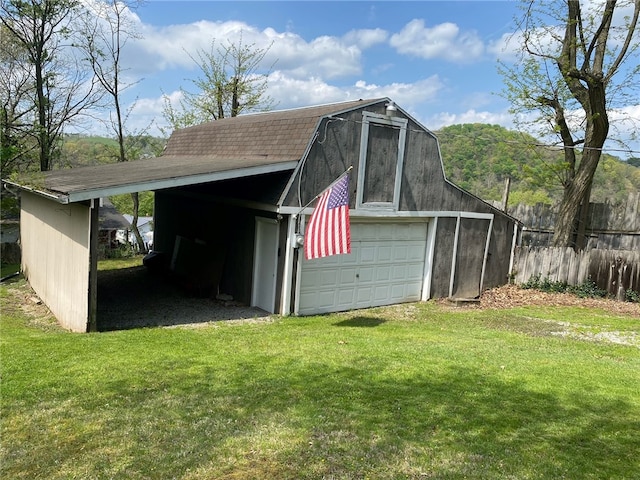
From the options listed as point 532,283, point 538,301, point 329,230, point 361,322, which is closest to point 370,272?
point 361,322

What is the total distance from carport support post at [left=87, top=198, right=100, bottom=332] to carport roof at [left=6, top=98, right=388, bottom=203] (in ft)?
1.43

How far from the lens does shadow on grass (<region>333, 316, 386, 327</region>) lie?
1073cm

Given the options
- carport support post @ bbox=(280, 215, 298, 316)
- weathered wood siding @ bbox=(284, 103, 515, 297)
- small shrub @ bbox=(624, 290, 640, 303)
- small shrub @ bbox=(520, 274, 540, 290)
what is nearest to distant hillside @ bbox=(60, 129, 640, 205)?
small shrub @ bbox=(520, 274, 540, 290)

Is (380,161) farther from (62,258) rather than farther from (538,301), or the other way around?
(62,258)

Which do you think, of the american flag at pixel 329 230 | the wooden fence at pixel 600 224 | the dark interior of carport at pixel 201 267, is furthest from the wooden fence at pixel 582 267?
the dark interior of carport at pixel 201 267

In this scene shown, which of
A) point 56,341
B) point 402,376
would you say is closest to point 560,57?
point 402,376

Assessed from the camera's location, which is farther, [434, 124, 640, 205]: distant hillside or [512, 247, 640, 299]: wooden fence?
[434, 124, 640, 205]: distant hillside

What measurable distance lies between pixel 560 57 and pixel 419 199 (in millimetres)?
6893

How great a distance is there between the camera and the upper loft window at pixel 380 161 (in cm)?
1180

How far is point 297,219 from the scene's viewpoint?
36.0ft

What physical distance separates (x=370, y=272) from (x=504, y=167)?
883 inches

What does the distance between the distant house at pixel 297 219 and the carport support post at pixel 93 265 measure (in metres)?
0.02

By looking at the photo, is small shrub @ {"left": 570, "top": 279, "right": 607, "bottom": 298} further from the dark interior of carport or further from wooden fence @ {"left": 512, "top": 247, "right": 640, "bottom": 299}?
the dark interior of carport

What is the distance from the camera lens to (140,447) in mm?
4410
